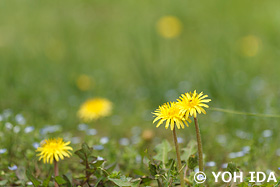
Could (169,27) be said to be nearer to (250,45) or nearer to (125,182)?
(250,45)

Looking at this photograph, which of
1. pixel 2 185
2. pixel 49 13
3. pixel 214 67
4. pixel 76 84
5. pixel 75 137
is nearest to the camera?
pixel 2 185

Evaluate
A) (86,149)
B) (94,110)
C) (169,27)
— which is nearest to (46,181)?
(86,149)

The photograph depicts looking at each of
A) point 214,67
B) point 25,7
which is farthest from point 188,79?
point 25,7

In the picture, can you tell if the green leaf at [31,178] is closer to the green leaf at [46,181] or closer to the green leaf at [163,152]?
the green leaf at [46,181]

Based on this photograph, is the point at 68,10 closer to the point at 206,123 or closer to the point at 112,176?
the point at 206,123

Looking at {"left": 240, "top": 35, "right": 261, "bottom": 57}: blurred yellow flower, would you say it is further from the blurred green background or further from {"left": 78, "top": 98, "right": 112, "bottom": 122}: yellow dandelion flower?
{"left": 78, "top": 98, "right": 112, "bottom": 122}: yellow dandelion flower

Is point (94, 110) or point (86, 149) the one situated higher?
point (94, 110)
